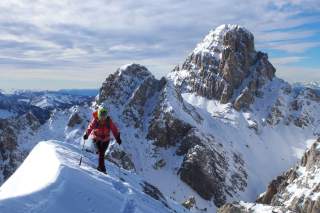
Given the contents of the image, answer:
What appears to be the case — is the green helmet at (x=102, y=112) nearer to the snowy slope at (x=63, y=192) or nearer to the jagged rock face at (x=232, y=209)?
the snowy slope at (x=63, y=192)

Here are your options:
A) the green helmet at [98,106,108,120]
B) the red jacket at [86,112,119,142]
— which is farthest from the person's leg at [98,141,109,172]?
the green helmet at [98,106,108,120]

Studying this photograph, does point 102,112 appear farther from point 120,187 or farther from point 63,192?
point 63,192

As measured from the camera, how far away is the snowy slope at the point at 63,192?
18.9m

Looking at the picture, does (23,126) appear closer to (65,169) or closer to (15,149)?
(15,149)

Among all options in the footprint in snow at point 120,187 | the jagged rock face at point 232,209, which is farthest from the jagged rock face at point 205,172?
the footprint in snow at point 120,187

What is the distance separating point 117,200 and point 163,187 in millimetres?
142540

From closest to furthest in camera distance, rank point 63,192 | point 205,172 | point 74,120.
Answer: point 63,192, point 205,172, point 74,120

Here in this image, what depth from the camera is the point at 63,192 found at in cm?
2089

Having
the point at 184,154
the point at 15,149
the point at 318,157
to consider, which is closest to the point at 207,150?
the point at 184,154

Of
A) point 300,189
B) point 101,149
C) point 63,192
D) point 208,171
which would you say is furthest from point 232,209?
point 208,171

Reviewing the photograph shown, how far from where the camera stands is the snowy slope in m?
18.9

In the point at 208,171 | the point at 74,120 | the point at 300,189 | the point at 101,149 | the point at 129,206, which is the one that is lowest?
the point at 208,171

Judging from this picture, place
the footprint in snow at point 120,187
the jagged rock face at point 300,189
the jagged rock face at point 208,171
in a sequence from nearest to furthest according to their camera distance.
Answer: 1. the footprint in snow at point 120,187
2. the jagged rock face at point 300,189
3. the jagged rock face at point 208,171

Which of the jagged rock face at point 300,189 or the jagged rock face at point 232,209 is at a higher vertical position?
the jagged rock face at point 232,209
